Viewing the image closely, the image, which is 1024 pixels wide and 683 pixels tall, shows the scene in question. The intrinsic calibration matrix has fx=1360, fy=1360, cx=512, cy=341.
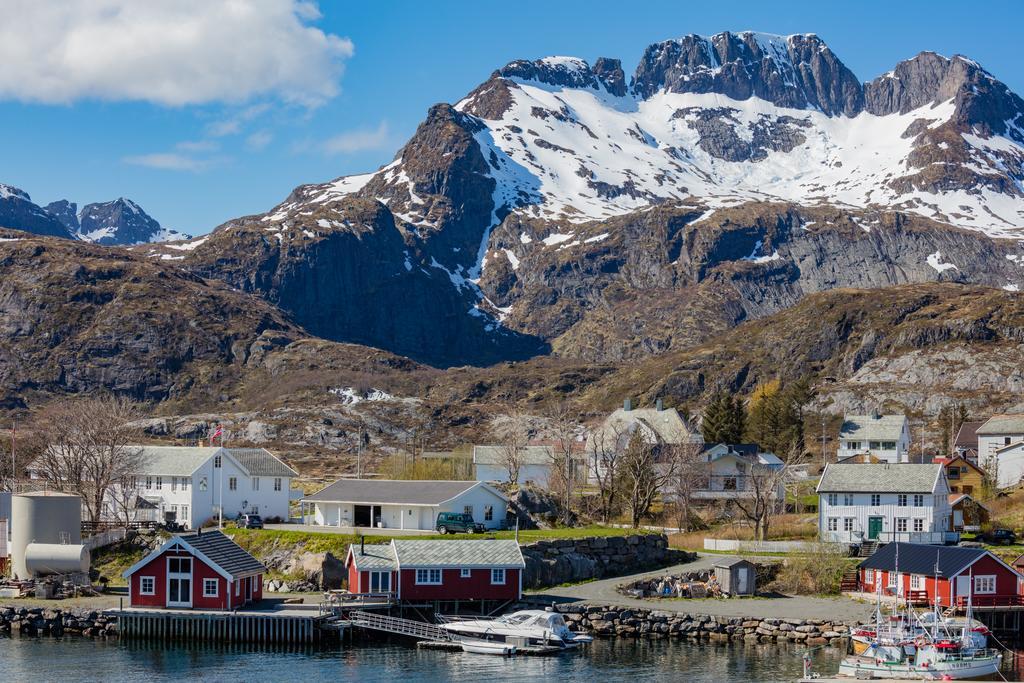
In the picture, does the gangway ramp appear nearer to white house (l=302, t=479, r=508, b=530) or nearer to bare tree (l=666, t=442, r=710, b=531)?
white house (l=302, t=479, r=508, b=530)

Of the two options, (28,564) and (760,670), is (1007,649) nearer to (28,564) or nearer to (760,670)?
(760,670)

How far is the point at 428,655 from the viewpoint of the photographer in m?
63.4

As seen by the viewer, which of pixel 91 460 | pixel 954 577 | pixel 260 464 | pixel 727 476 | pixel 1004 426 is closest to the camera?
pixel 954 577

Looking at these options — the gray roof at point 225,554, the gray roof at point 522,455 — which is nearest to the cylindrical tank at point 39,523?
the gray roof at point 225,554

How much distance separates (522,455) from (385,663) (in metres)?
60.9

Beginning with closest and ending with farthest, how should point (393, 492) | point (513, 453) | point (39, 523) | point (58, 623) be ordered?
point (58, 623) < point (39, 523) < point (393, 492) < point (513, 453)

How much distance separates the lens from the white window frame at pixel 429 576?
231 ft

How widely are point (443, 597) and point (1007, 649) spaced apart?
91.9ft

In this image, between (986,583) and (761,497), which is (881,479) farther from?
(986,583)

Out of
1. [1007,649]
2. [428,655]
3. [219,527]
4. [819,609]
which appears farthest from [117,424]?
[1007,649]

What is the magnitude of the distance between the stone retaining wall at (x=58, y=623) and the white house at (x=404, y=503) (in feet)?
72.9

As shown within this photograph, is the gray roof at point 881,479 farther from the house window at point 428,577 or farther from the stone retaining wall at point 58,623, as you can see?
the stone retaining wall at point 58,623

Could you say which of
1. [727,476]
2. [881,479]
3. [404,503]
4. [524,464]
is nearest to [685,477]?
[727,476]

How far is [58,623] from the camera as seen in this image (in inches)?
2699
